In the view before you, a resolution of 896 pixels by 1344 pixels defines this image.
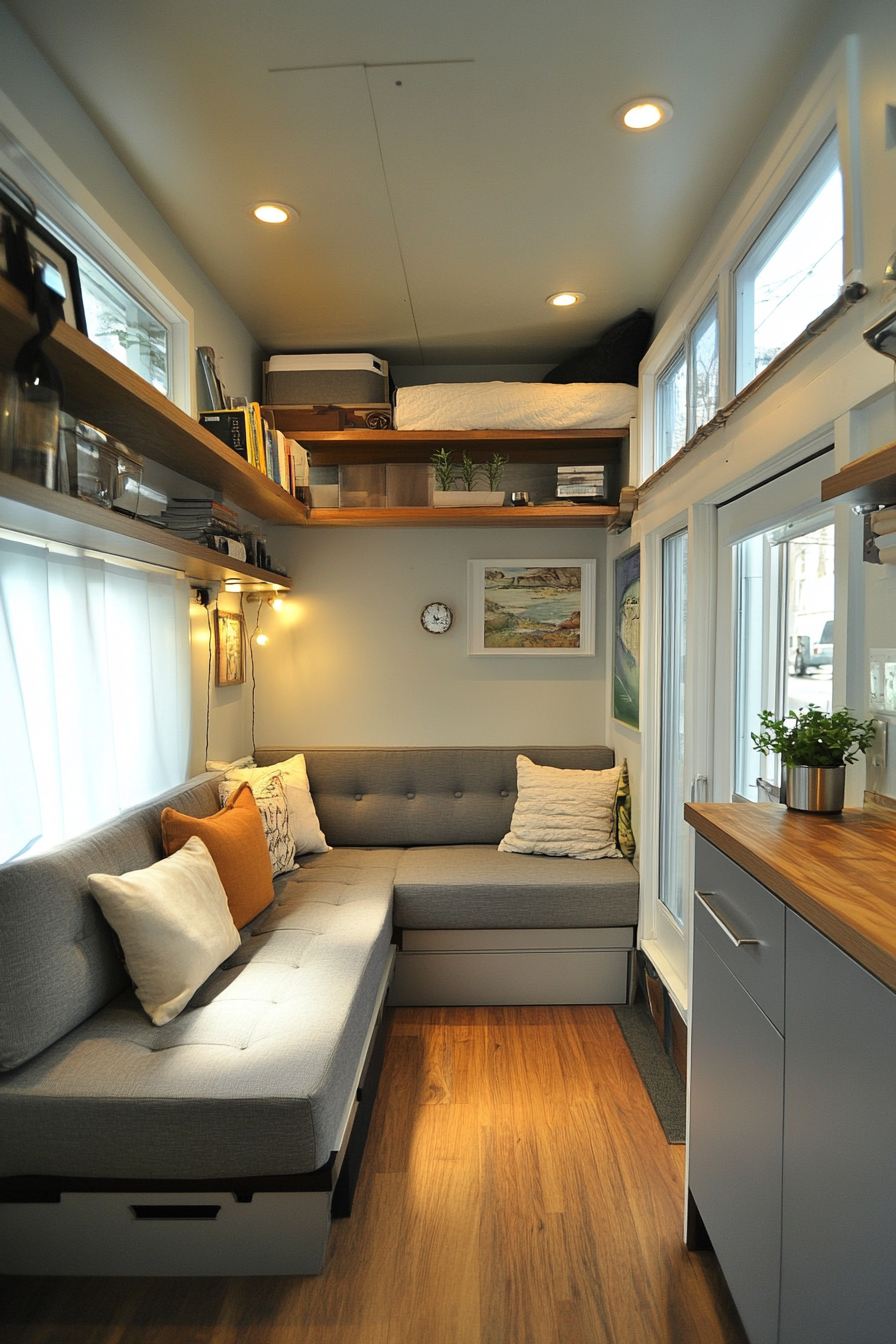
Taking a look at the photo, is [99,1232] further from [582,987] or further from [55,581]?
[582,987]

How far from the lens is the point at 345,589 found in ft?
12.4

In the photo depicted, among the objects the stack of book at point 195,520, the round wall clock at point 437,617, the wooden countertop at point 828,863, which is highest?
the stack of book at point 195,520

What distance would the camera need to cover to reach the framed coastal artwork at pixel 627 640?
3174 millimetres

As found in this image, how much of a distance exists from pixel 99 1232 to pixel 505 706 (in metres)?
2.63

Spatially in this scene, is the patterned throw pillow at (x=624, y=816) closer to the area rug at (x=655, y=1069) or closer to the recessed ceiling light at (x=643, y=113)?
the area rug at (x=655, y=1069)

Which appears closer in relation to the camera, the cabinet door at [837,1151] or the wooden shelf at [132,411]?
the cabinet door at [837,1151]

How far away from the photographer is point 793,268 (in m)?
1.81


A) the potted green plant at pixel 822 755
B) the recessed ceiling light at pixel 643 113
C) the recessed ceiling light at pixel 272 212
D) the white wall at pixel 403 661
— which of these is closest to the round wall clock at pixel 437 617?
the white wall at pixel 403 661

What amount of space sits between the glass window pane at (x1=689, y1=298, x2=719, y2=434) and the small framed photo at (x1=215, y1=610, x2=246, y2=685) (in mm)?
1977

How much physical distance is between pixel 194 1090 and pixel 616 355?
3020 millimetres

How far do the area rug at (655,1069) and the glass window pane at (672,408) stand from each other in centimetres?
209

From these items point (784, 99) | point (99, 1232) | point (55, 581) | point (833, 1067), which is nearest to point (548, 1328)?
point (99, 1232)

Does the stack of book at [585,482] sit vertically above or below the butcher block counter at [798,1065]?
above

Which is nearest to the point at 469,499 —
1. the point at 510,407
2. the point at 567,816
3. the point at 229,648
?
the point at 510,407
